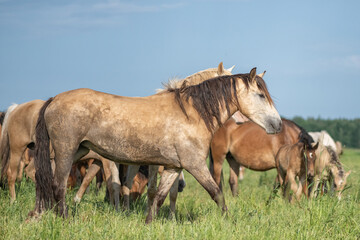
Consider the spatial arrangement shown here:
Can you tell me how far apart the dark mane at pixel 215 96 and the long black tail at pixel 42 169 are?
1.60 metres

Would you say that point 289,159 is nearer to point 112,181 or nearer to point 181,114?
point 112,181

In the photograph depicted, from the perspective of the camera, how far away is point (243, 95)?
5660 millimetres

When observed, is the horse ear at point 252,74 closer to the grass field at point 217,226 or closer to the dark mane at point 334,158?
the grass field at point 217,226

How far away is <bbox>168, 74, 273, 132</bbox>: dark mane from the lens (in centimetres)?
559

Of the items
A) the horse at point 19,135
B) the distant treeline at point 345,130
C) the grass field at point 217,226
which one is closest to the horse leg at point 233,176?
the horse at point 19,135

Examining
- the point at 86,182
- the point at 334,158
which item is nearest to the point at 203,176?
the point at 86,182

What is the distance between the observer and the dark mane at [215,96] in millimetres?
5590

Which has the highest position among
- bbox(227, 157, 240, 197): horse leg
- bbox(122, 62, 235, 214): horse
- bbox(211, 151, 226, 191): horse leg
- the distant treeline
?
bbox(122, 62, 235, 214): horse

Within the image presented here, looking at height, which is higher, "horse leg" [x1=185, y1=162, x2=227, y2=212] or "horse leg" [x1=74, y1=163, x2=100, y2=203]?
"horse leg" [x1=185, y1=162, x2=227, y2=212]

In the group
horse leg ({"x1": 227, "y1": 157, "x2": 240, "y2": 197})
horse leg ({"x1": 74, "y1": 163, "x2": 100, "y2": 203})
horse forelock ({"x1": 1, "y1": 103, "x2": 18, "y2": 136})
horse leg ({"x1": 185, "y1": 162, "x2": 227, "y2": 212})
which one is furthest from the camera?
horse leg ({"x1": 227, "y1": 157, "x2": 240, "y2": 197})

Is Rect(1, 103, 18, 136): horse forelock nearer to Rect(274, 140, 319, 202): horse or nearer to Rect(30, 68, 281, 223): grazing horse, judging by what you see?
Rect(30, 68, 281, 223): grazing horse

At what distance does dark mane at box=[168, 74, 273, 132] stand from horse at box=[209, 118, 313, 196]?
555 centimetres

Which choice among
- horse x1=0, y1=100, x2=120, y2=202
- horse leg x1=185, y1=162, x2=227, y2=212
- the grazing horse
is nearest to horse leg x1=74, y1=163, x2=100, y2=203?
horse x1=0, y1=100, x2=120, y2=202

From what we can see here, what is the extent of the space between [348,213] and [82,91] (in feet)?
11.5
